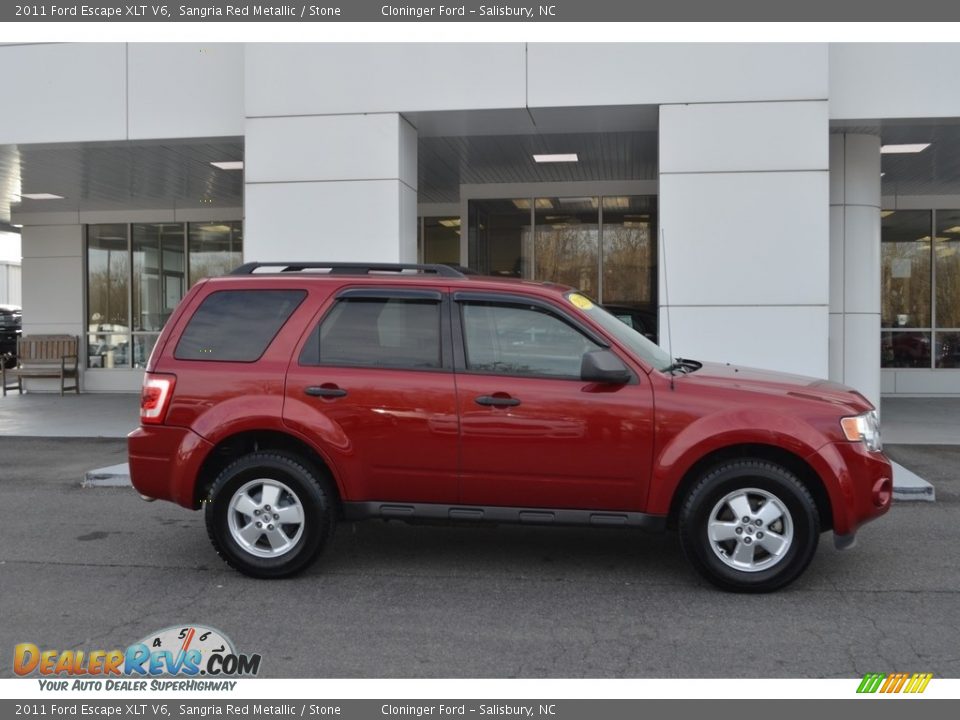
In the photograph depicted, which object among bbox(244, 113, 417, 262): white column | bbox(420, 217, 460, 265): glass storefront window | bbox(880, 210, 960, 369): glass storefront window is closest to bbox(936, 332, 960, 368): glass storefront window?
bbox(880, 210, 960, 369): glass storefront window

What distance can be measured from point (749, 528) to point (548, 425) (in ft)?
4.28

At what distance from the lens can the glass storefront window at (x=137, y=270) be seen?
19.4 m

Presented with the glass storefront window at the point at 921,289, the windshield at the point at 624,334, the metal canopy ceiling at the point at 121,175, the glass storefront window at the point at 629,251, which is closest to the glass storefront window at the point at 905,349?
the glass storefront window at the point at 921,289

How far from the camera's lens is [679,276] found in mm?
10289

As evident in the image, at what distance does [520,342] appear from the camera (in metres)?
5.72

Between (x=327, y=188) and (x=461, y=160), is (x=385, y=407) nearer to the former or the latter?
(x=327, y=188)

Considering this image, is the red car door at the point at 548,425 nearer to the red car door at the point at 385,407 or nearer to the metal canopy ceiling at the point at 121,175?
the red car door at the point at 385,407

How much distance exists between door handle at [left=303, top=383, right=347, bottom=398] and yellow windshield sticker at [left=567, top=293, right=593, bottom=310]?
1.54 m

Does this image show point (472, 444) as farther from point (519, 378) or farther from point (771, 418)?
point (771, 418)

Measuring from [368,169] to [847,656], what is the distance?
25.5 ft

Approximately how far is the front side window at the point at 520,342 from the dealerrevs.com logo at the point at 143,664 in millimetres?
2171

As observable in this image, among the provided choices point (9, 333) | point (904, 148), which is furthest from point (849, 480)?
point (9, 333)

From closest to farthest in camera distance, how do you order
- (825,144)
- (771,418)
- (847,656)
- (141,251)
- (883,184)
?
(847,656), (771,418), (825,144), (883,184), (141,251)

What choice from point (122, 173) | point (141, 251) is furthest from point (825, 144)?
point (141, 251)
